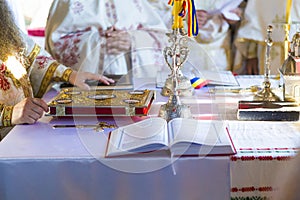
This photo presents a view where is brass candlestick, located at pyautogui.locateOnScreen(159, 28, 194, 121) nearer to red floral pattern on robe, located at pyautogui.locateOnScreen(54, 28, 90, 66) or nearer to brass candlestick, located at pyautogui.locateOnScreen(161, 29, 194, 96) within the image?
brass candlestick, located at pyautogui.locateOnScreen(161, 29, 194, 96)

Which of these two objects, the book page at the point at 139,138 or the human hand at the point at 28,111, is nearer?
the book page at the point at 139,138

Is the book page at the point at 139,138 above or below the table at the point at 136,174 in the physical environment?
above

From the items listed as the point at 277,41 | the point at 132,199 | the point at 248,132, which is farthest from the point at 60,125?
the point at 277,41

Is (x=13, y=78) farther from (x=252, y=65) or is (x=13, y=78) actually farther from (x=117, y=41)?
(x=252, y=65)

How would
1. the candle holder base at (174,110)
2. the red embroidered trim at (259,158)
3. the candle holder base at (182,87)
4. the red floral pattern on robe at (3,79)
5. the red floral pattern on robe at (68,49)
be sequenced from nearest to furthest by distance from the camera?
the red embroidered trim at (259,158), the candle holder base at (174,110), the red floral pattern on robe at (3,79), the candle holder base at (182,87), the red floral pattern on robe at (68,49)

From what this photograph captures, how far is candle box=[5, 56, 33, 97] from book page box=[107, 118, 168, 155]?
59cm

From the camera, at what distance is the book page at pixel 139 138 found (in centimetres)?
153

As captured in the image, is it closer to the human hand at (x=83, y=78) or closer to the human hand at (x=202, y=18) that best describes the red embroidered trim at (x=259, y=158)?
the human hand at (x=83, y=78)

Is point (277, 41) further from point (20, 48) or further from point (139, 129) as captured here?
point (139, 129)

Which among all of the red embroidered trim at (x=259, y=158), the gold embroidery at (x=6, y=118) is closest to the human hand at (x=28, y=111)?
the gold embroidery at (x=6, y=118)

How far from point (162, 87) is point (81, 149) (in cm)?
81

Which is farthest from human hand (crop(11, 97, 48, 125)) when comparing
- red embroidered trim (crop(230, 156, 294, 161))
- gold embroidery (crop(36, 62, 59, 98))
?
red embroidered trim (crop(230, 156, 294, 161))

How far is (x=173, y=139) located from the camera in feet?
5.08

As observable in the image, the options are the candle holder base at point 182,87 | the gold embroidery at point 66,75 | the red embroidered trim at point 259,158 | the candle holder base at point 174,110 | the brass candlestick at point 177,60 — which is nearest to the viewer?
the red embroidered trim at point 259,158
